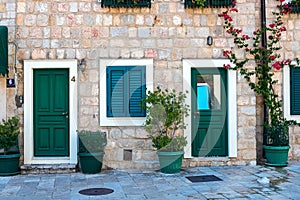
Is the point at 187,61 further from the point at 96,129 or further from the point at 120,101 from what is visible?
the point at 96,129

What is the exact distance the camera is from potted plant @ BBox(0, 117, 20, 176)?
26.1ft

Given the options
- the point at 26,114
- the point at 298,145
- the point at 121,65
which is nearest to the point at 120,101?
the point at 121,65

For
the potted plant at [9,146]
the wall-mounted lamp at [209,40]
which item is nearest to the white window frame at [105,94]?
the wall-mounted lamp at [209,40]

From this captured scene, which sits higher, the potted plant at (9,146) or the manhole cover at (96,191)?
the potted plant at (9,146)

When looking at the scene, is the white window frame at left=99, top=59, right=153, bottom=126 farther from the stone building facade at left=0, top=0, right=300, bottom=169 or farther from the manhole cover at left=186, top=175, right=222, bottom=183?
the manhole cover at left=186, top=175, right=222, bottom=183

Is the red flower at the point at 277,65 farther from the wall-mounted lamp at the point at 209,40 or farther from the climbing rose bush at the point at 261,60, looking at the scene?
the wall-mounted lamp at the point at 209,40

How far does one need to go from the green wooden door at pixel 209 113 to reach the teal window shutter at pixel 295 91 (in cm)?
158

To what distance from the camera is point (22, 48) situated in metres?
8.57

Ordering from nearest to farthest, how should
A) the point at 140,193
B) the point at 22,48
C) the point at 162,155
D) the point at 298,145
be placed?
the point at 140,193, the point at 162,155, the point at 22,48, the point at 298,145

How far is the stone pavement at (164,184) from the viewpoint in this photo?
6.42 metres

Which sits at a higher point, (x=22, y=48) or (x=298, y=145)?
(x=22, y=48)

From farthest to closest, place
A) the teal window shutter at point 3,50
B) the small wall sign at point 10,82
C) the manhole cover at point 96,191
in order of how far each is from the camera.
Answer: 1. the small wall sign at point 10,82
2. the teal window shutter at point 3,50
3. the manhole cover at point 96,191

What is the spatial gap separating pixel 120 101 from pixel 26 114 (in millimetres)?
2013

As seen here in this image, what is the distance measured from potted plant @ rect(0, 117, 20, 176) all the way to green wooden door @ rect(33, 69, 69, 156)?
1.78 ft
